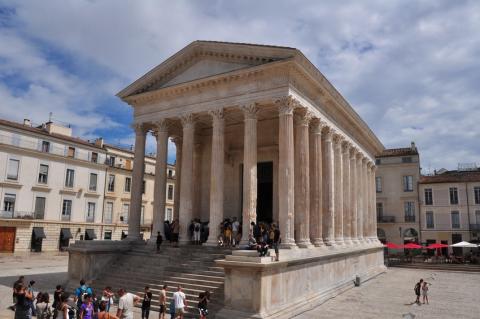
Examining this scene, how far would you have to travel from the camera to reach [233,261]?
42.1 feet

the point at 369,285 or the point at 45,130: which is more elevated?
the point at 45,130

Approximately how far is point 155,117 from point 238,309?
11.8 m

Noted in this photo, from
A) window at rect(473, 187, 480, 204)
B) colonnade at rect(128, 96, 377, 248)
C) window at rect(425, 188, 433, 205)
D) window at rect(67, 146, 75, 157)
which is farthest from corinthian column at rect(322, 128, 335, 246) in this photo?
window at rect(473, 187, 480, 204)

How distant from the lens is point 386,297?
1839cm

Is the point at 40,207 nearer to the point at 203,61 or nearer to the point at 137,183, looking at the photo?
the point at 137,183

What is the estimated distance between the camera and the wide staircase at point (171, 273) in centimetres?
1436

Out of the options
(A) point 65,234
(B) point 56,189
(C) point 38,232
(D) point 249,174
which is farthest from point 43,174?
(D) point 249,174

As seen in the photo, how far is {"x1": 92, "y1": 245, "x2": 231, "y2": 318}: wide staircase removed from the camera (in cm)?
1436

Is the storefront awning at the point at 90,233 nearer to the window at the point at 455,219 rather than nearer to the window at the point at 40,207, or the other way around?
the window at the point at 40,207

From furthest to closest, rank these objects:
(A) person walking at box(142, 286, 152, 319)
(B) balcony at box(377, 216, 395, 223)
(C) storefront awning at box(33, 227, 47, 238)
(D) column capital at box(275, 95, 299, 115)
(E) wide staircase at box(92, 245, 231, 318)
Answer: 1. (B) balcony at box(377, 216, 395, 223)
2. (C) storefront awning at box(33, 227, 47, 238)
3. (D) column capital at box(275, 95, 299, 115)
4. (E) wide staircase at box(92, 245, 231, 318)
5. (A) person walking at box(142, 286, 152, 319)

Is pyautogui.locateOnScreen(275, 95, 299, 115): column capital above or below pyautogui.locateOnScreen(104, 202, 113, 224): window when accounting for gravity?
above

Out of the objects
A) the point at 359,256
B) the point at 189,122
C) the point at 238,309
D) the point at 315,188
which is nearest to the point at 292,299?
the point at 238,309

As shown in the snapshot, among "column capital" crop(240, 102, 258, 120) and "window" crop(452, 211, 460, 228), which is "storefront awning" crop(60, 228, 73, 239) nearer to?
"column capital" crop(240, 102, 258, 120)

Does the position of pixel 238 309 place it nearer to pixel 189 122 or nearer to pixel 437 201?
pixel 189 122
